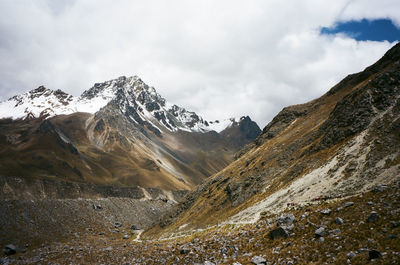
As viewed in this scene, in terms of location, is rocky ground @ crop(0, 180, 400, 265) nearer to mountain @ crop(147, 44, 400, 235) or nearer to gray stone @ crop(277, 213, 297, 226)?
gray stone @ crop(277, 213, 297, 226)

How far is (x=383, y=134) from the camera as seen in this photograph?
38906 millimetres

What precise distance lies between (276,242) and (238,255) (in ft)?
13.8

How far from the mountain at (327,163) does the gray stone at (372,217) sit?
9.01 meters

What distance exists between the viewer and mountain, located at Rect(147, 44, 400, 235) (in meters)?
34.9

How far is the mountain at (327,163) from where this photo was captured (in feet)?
115

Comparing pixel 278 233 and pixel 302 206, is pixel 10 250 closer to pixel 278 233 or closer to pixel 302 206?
pixel 278 233

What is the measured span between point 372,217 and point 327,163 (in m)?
25.2

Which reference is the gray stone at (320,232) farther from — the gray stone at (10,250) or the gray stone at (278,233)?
the gray stone at (10,250)

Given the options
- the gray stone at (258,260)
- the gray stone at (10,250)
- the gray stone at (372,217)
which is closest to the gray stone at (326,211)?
the gray stone at (372,217)

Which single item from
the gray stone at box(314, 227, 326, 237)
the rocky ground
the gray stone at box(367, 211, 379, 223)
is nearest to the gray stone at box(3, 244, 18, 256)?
the rocky ground

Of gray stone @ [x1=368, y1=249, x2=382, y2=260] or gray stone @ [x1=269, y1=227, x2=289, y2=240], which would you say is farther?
gray stone @ [x1=269, y1=227, x2=289, y2=240]

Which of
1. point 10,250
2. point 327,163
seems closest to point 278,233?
point 327,163

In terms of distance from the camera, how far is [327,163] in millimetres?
43750

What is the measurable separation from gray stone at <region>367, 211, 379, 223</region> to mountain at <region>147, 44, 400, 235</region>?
9.01m
